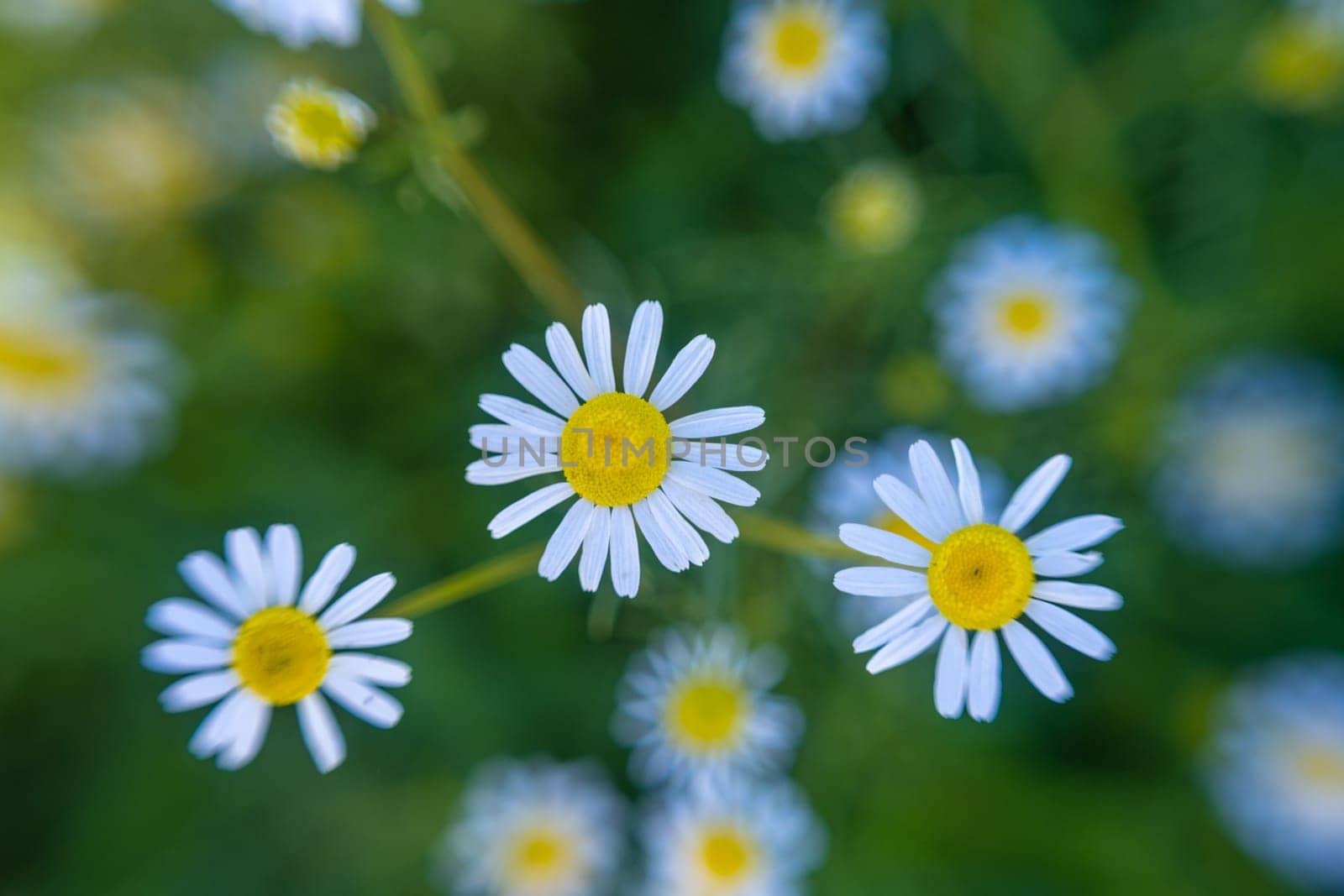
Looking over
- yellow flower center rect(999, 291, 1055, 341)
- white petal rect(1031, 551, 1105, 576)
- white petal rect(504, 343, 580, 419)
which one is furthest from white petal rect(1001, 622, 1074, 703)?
yellow flower center rect(999, 291, 1055, 341)

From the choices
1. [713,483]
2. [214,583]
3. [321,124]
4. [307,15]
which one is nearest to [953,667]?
[713,483]

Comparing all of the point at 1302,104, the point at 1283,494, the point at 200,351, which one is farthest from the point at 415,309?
the point at 1283,494

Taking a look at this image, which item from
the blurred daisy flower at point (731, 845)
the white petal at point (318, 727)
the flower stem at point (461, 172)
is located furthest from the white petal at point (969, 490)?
the blurred daisy flower at point (731, 845)

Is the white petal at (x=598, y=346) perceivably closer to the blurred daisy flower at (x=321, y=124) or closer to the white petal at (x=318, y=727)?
the white petal at (x=318, y=727)

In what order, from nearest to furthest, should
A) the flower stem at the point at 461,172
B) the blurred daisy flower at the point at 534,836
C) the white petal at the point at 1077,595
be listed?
1. the white petal at the point at 1077,595
2. the flower stem at the point at 461,172
3. the blurred daisy flower at the point at 534,836

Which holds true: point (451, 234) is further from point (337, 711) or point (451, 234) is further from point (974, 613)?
point (974, 613)

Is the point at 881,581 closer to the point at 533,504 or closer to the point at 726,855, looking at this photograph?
the point at 533,504

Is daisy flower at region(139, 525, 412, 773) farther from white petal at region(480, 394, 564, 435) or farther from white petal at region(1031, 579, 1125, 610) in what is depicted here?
white petal at region(1031, 579, 1125, 610)
